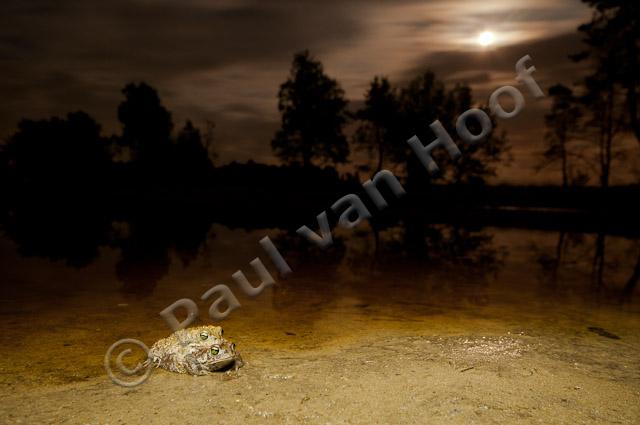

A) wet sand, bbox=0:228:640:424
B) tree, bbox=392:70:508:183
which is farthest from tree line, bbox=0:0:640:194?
wet sand, bbox=0:228:640:424

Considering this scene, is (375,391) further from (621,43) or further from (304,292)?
(621,43)

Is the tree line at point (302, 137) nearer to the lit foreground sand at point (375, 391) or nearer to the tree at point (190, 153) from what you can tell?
the tree at point (190, 153)

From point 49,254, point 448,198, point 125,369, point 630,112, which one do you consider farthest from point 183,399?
point 448,198

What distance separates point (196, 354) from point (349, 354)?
156 cm

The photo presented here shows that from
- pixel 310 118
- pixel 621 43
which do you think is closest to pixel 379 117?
pixel 310 118

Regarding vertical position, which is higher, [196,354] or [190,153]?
[190,153]

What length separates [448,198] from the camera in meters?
31.8

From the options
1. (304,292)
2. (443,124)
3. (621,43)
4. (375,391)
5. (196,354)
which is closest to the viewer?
(375,391)

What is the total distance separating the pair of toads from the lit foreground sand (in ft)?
0.31

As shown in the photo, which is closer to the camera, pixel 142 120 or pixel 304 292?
pixel 304 292

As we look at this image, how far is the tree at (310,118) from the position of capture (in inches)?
1748

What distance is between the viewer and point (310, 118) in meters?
44.7

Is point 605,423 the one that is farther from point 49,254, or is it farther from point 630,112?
point 630,112

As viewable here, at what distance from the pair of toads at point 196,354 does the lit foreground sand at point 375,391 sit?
0.10 meters
